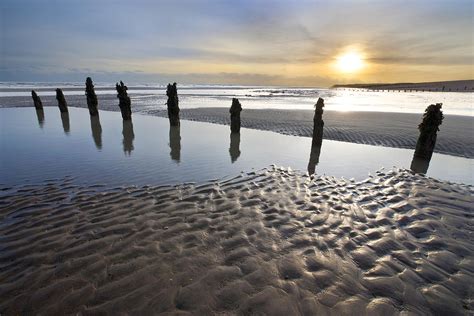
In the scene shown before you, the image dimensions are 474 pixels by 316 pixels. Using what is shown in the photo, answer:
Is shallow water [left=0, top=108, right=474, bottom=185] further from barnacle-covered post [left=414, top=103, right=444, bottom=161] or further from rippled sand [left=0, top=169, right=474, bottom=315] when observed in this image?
rippled sand [left=0, top=169, right=474, bottom=315]

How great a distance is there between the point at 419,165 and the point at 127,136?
14935mm

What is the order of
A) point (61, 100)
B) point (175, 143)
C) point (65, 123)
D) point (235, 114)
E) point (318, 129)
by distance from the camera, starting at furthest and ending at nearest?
point (61, 100) → point (65, 123) → point (235, 114) → point (175, 143) → point (318, 129)

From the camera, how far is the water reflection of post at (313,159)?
33.2 feet

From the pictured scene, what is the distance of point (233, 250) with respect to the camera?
4965 millimetres

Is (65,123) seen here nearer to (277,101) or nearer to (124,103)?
(124,103)

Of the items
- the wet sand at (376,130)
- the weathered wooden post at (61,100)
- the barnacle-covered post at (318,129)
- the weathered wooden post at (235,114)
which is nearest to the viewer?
the barnacle-covered post at (318,129)

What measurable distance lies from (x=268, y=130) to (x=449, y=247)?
14.4 m

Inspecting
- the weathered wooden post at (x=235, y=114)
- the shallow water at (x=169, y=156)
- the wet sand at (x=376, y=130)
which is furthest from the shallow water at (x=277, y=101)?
the weathered wooden post at (x=235, y=114)

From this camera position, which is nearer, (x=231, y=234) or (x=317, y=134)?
(x=231, y=234)

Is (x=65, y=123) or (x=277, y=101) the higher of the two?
(x=277, y=101)

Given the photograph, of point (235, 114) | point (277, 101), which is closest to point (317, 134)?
point (235, 114)

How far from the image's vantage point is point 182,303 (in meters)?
3.74

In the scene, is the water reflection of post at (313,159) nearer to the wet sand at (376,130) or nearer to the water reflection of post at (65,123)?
the wet sand at (376,130)

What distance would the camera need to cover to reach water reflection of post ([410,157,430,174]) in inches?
402
